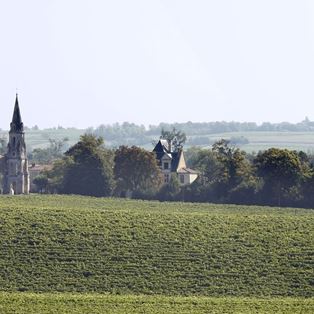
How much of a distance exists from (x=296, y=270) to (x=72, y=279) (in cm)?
1134

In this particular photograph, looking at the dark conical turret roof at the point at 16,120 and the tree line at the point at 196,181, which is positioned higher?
the dark conical turret roof at the point at 16,120

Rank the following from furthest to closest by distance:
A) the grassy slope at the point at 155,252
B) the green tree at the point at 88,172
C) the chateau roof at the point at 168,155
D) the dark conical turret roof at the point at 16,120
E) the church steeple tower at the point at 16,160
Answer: the chateau roof at the point at 168,155 < the dark conical turret roof at the point at 16,120 < the church steeple tower at the point at 16,160 < the green tree at the point at 88,172 < the grassy slope at the point at 155,252

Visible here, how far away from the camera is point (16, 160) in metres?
143

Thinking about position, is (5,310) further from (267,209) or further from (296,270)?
(267,209)

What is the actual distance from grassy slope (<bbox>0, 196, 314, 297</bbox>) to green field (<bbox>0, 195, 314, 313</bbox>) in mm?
50

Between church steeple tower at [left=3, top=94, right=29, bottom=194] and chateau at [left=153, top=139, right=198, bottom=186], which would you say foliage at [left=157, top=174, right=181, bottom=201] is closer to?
church steeple tower at [left=3, top=94, right=29, bottom=194]

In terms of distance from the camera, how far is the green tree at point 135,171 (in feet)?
447

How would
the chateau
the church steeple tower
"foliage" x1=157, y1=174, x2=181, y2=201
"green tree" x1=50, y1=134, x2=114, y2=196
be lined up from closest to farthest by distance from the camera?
"foliage" x1=157, y1=174, x2=181, y2=201 → "green tree" x1=50, y1=134, x2=114, y2=196 → the church steeple tower → the chateau

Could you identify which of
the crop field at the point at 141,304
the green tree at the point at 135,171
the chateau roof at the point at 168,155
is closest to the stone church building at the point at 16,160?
the green tree at the point at 135,171

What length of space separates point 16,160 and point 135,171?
1316 cm

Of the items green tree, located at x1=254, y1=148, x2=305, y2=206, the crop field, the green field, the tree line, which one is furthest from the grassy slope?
→ the tree line

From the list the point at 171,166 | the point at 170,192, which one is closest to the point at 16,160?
the point at 171,166

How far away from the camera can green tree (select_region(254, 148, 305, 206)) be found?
11788 cm

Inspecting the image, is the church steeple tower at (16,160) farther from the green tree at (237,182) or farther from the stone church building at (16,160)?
the green tree at (237,182)
